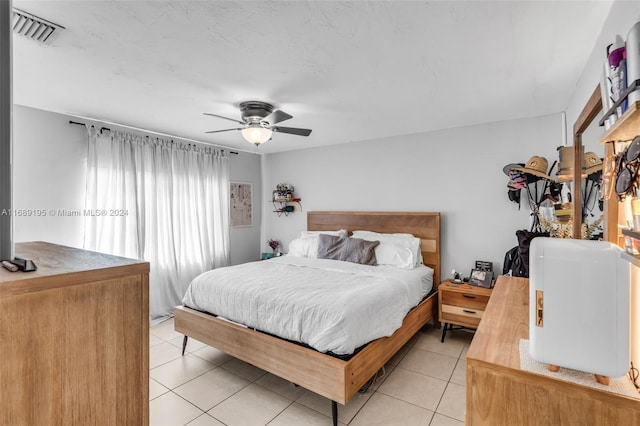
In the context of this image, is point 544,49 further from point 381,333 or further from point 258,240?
point 258,240

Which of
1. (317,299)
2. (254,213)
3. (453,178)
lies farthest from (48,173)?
(453,178)

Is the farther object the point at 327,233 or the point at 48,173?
the point at 327,233

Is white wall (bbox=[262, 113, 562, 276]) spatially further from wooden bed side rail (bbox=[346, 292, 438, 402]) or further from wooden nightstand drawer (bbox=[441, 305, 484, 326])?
wooden bed side rail (bbox=[346, 292, 438, 402])

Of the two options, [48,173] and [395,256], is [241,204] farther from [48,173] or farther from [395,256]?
[395,256]

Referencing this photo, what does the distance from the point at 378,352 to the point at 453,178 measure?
7.47ft

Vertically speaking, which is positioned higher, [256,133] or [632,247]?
[256,133]

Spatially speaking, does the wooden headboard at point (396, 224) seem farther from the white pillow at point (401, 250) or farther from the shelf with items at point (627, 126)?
the shelf with items at point (627, 126)

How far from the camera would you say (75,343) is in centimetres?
67

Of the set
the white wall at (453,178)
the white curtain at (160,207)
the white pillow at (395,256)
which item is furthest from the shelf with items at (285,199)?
the white pillow at (395,256)

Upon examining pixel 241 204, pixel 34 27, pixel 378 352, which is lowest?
pixel 378 352

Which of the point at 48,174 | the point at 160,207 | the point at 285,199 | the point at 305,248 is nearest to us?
the point at 48,174

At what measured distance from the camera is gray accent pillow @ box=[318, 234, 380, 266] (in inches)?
145

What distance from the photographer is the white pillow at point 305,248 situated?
4234mm

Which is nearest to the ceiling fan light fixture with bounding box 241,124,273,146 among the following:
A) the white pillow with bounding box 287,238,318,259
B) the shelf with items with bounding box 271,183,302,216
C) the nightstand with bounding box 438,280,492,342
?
the white pillow with bounding box 287,238,318,259
